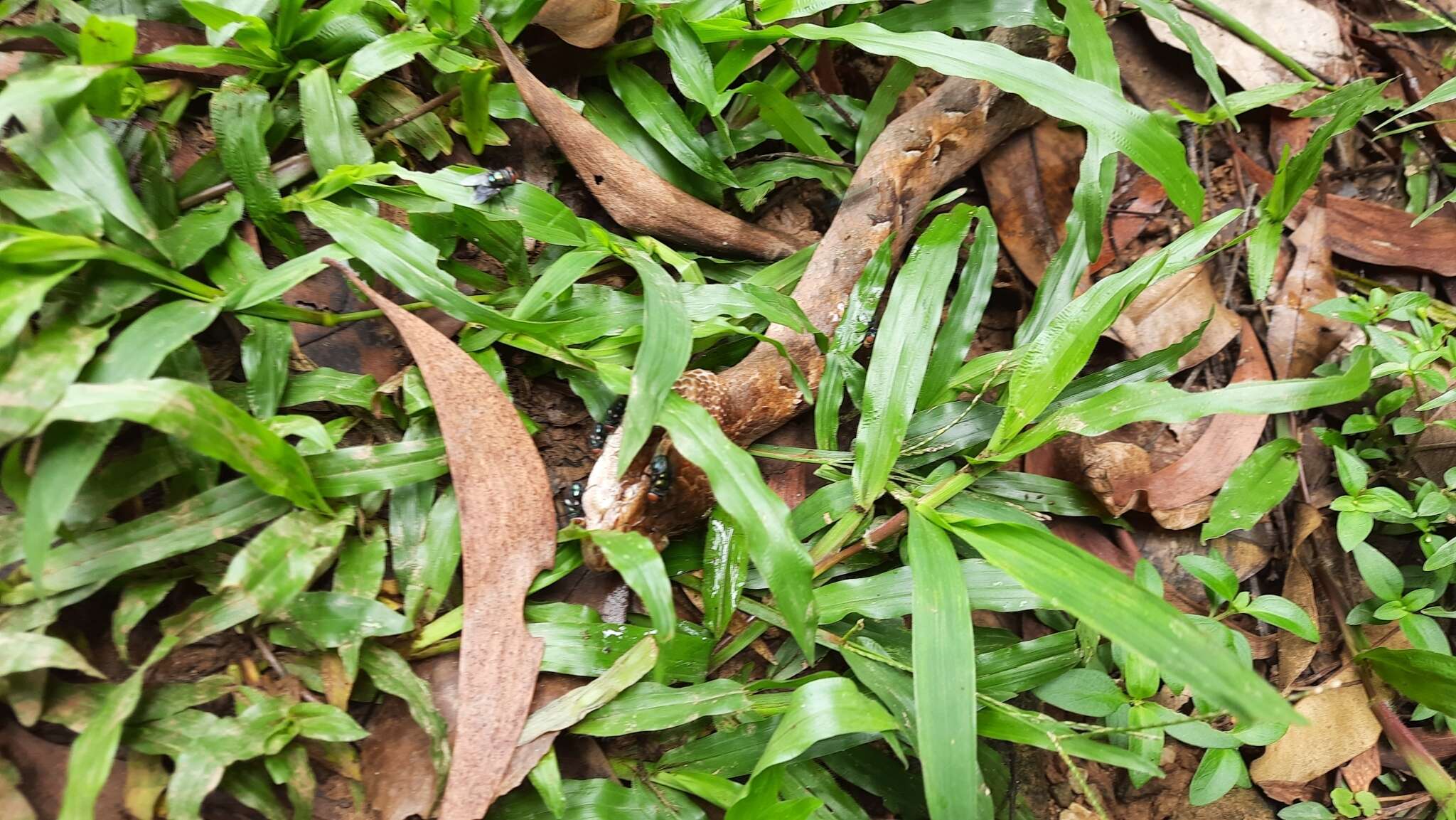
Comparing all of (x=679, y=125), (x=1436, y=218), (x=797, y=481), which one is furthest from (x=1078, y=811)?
(x=1436, y=218)

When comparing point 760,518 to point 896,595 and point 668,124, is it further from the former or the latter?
point 668,124

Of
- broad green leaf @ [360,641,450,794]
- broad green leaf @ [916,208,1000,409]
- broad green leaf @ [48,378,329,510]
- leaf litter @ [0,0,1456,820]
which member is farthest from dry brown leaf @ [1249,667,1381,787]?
broad green leaf @ [48,378,329,510]

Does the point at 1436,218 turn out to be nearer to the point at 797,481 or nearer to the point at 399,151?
the point at 797,481

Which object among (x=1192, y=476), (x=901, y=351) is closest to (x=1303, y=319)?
(x=1192, y=476)

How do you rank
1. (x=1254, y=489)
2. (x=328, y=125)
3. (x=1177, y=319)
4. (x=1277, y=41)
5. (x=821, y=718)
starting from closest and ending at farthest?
(x=821, y=718), (x=328, y=125), (x=1254, y=489), (x=1177, y=319), (x=1277, y=41)

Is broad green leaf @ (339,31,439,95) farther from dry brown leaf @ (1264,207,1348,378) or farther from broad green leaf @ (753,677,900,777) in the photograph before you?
dry brown leaf @ (1264,207,1348,378)

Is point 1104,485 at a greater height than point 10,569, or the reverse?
point 10,569
